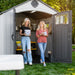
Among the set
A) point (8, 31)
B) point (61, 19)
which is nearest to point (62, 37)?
point (61, 19)

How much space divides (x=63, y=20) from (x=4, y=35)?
2731mm

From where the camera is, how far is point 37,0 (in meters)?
9.23

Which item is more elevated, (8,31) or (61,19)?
(61,19)

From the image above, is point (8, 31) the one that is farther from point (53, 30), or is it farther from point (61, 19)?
Answer: point (61, 19)

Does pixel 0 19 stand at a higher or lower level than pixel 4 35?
higher

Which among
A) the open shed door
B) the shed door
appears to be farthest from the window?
the open shed door

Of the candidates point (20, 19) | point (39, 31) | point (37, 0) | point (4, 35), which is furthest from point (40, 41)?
point (20, 19)

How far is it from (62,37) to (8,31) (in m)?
2.48

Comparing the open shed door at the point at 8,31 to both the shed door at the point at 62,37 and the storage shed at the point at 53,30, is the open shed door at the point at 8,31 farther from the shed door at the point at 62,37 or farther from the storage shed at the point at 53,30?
the shed door at the point at 62,37

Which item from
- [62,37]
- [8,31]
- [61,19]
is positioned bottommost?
[62,37]

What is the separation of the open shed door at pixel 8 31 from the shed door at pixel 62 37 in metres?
2.14

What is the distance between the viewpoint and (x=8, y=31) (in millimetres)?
8164

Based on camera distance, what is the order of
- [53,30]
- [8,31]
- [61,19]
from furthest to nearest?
[53,30] < [61,19] < [8,31]

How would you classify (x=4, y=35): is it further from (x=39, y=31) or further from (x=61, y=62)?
(x=61, y=62)
